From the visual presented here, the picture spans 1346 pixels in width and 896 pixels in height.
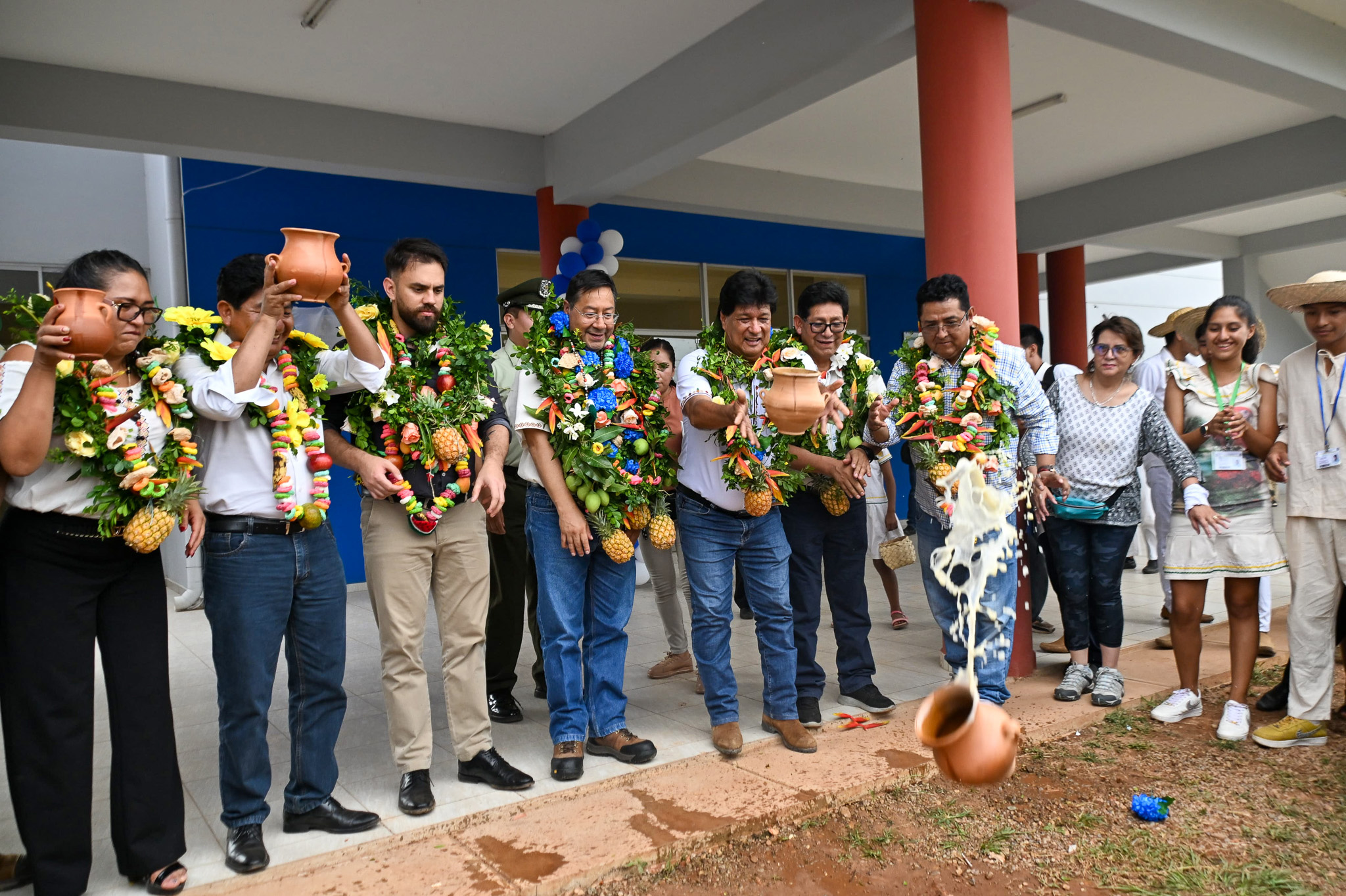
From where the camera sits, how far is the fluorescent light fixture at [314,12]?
5734 millimetres

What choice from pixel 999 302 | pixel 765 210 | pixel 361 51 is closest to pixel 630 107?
pixel 361 51

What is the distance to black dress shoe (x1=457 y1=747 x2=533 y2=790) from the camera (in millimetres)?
3611

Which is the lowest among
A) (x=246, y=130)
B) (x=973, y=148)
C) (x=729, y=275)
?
(x=973, y=148)

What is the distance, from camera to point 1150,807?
337cm

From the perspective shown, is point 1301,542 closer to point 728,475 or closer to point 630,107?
point 728,475

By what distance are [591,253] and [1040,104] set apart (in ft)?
13.8

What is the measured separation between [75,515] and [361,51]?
477cm

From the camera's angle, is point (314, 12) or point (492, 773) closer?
point (492, 773)

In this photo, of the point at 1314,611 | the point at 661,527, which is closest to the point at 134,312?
the point at 661,527

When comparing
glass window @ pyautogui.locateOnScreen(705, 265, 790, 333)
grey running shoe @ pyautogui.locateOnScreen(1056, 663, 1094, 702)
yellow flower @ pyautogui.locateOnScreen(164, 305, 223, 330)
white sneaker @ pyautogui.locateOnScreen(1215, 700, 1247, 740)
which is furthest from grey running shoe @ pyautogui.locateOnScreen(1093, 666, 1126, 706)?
glass window @ pyautogui.locateOnScreen(705, 265, 790, 333)

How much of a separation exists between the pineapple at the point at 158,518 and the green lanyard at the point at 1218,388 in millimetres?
4330

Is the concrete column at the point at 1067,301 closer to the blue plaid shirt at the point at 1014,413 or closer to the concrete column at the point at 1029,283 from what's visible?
the concrete column at the point at 1029,283

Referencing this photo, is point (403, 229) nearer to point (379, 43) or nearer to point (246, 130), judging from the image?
point (246, 130)

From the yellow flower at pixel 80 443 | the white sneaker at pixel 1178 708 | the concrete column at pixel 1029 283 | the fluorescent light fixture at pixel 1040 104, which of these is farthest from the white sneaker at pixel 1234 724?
the concrete column at pixel 1029 283
